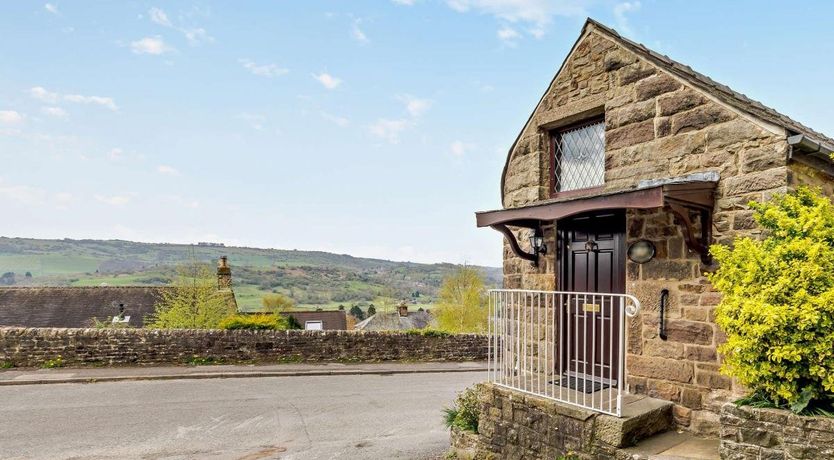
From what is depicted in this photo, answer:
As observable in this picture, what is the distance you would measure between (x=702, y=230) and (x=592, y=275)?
62.4 inches

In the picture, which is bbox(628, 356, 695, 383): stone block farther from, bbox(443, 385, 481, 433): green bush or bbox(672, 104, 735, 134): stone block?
bbox(672, 104, 735, 134): stone block

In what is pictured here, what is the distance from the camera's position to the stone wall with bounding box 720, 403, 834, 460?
3076mm

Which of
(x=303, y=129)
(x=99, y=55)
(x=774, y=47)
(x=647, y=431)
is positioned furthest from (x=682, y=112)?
(x=303, y=129)

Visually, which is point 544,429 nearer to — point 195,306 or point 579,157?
point 579,157

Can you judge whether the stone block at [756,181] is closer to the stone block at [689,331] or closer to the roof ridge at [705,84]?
the roof ridge at [705,84]

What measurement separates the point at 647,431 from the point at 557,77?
4.80 metres

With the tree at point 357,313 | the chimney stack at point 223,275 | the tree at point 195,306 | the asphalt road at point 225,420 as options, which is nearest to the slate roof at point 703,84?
the asphalt road at point 225,420

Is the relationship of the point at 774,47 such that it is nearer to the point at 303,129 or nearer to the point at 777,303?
the point at 777,303

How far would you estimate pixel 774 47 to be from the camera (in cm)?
765

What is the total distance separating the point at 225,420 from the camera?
7.78 m

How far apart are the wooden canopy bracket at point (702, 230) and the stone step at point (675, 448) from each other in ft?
5.91

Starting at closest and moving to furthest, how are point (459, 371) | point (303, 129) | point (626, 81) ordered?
point (626, 81) → point (459, 371) → point (303, 129)

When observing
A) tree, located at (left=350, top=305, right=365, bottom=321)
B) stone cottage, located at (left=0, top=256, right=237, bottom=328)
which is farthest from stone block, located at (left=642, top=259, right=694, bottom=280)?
tree, located at (left=350, top=305, right=365, bottom=321)

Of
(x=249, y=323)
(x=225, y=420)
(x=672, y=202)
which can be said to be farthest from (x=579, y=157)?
(x=249, y=323)
